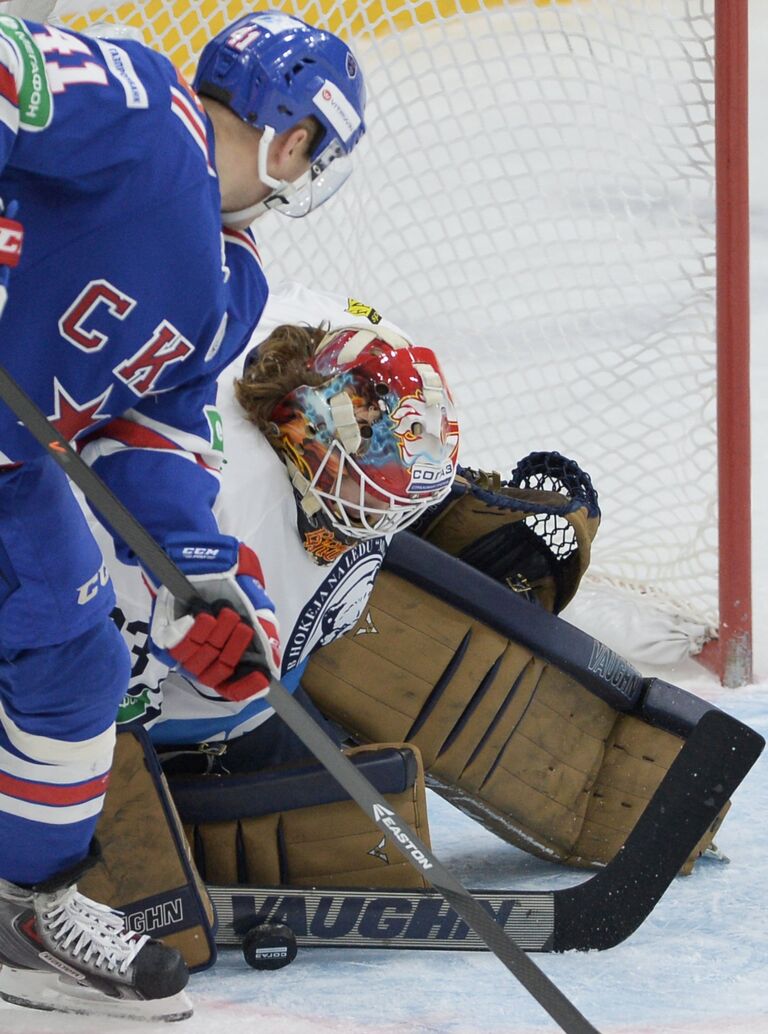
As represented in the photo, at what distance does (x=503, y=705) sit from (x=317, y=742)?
687 mm

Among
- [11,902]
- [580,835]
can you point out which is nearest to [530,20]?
[580,835]

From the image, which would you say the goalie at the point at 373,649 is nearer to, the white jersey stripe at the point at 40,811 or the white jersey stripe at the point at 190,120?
the white jersey stripe at the point at 40,811

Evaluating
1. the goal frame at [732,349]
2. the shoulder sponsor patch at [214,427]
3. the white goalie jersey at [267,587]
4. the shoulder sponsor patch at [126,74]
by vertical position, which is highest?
the shoulder sponsor patch at [126,74]

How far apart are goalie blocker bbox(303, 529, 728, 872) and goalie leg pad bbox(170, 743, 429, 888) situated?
184mm

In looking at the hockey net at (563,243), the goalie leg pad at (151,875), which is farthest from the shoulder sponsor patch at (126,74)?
the hockey net at (563,243)

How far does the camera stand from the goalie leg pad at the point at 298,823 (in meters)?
1.88

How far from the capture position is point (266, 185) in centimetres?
152

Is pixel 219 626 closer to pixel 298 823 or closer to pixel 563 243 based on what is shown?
pixel 298 823

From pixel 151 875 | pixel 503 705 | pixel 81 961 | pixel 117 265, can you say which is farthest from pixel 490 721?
pixel 117 265

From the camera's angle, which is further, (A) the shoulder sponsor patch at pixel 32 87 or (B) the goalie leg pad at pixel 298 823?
(B) the goalie leg pad at pixel 298 823

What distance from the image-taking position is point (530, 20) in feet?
9.86

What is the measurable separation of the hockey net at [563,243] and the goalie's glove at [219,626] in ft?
4.85

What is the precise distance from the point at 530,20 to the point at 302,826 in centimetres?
175

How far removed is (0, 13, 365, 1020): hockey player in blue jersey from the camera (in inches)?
54.0
